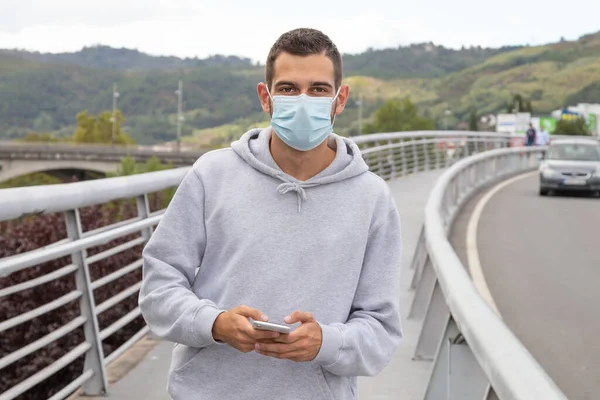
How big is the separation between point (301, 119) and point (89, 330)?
10.4 feet

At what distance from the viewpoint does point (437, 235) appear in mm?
6090

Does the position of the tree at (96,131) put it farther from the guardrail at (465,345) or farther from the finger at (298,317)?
the finger at (298,317)

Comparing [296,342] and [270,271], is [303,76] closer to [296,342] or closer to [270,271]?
[270,271]

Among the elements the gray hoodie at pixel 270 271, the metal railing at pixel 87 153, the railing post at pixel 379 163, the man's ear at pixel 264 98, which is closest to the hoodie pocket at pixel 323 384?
the gray hoodie at pixel 270 271

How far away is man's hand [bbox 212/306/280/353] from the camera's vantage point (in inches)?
100

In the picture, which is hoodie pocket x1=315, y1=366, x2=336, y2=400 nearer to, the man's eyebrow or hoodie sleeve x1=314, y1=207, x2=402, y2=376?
hoodie sleeve x1=314, y1=207, x2=402, y2=376

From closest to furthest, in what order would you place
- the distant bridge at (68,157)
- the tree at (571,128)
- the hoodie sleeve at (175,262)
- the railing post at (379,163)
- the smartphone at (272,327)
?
the smartphone at (272,327)
the hoodie sleeve at (175,262)
the railing post at (379,163)
the distant bridge at (68,157)
the tree at (571,128)

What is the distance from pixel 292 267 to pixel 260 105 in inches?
21.1

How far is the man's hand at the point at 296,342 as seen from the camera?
8.41ft

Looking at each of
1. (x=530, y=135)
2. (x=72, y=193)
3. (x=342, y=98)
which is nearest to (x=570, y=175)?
(x=530, y=135)

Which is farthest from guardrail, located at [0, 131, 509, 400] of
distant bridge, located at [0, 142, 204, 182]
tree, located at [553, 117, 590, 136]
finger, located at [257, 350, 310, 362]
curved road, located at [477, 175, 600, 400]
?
tree, located at [553, 117, 590, 136]

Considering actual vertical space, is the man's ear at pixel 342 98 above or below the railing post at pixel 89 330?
above

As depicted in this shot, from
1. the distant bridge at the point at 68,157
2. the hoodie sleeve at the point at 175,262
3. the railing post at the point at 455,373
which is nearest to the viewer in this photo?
the hoodie sleeve at the point at 175,262

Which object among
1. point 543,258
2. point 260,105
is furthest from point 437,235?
point 543,258
